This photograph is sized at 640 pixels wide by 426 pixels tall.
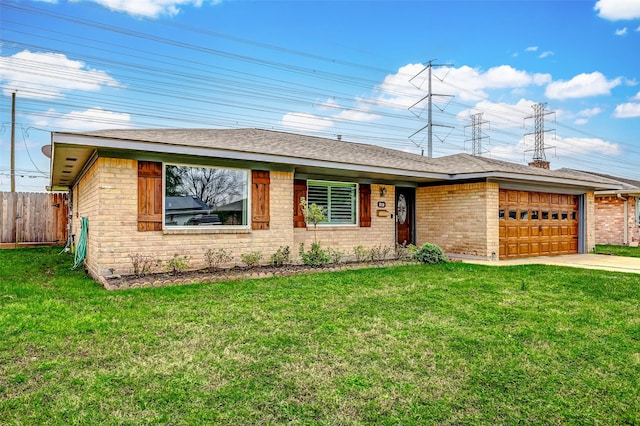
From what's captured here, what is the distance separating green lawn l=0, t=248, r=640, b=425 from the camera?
2766mm

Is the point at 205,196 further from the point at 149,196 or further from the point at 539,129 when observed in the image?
the point at 539,129

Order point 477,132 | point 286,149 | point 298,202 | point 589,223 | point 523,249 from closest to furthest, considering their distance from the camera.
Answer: point 286,149
point 298,202
point 523,249
point 589,223
point 477,132

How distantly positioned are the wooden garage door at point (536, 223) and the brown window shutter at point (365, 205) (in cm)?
383

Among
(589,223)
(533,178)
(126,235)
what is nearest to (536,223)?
(533,178)

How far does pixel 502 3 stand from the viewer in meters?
12.4

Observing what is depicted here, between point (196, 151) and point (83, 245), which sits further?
point (83, 245)

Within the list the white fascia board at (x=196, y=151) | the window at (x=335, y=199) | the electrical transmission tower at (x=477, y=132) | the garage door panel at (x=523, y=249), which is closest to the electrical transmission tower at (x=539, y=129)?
the electrical transmission tower at (x=477, y=132)

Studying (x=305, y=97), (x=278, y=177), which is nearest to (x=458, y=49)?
(x=305, y=97)

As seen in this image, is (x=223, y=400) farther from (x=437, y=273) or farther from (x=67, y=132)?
(x=437, y=273)

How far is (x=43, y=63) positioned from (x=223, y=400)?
778 inches

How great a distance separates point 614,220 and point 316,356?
792 inches

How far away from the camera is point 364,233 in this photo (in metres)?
11.8

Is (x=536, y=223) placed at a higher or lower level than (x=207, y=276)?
higher

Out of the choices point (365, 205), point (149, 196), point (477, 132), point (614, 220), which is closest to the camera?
point (149, 196)
